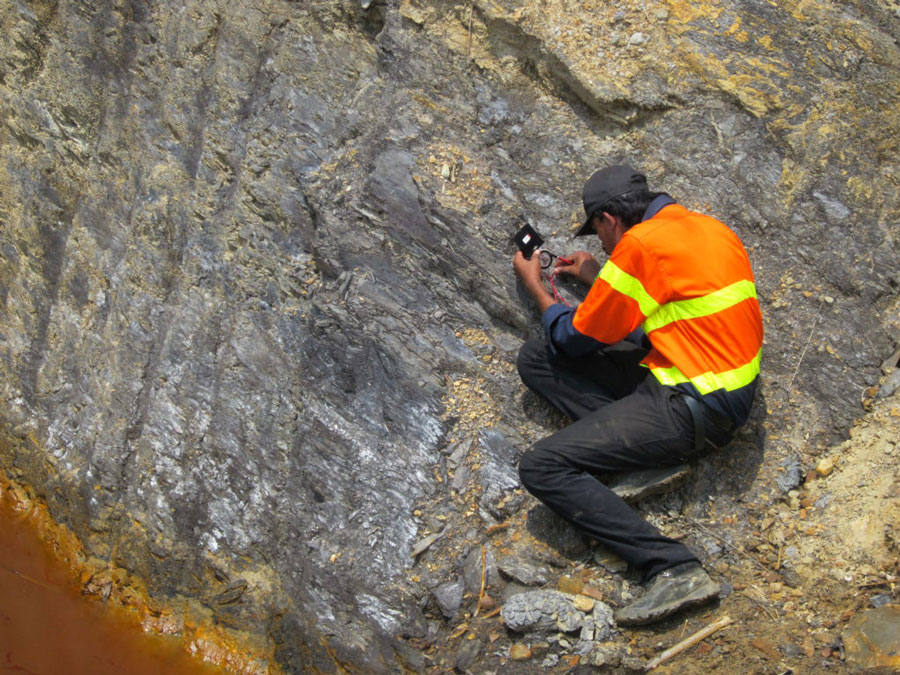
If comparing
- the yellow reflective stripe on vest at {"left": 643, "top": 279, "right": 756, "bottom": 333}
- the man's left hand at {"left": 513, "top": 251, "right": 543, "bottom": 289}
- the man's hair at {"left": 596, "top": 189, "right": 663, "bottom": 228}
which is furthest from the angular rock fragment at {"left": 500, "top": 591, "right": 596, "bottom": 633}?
the man's hair at {"left": 596, "top": 189, "right": 663, "bottom": 228}

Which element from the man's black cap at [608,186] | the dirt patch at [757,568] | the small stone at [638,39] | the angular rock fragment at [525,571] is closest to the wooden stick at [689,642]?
the dirt patch at [757,568]

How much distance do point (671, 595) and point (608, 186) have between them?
70.0 inches

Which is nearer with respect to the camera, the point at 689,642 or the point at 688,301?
the point at 689,642

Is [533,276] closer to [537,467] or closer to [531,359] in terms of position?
[531,359]

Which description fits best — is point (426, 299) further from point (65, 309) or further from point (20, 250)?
point (20, 250)

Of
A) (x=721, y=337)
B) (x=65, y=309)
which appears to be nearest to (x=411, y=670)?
(x=721, y=337)

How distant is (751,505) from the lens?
3777 mm

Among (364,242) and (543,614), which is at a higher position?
(364,242)

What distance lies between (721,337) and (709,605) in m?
1.10

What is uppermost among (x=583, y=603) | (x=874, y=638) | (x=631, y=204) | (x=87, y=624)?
(x=631, y=204)

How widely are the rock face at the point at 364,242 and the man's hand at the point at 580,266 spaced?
15cm

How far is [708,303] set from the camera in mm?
3477

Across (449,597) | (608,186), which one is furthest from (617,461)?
(608,186)

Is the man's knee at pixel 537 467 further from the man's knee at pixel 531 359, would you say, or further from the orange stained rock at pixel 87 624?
the orange stained rock at pixel 87 624
